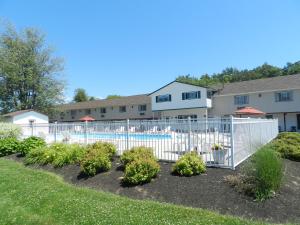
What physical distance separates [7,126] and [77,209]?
14.8 m

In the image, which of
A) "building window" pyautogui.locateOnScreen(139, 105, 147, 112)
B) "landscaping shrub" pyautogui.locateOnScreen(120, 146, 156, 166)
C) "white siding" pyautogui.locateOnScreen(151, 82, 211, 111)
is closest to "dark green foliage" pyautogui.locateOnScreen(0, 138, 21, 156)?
"landscaping shrub" pyautogui.locateOnScreen(120, 146, 156, 166)

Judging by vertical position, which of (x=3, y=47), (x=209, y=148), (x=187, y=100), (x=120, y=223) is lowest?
(x=120, y=223)

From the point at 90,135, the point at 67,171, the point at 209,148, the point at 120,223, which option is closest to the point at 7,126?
the point at 90,135

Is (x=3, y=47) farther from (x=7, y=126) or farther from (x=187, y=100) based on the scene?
(x=7, y=126)

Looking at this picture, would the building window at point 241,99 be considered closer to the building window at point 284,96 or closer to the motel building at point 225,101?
the motel building at point 225,101

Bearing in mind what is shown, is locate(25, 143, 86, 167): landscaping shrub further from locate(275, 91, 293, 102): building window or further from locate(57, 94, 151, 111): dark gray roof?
locate(57, 94, 151, 111): dark gray roof

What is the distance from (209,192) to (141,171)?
6.77 ft

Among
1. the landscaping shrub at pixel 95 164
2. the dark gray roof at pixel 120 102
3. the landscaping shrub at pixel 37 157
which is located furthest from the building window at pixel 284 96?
the landscaping shrub at pixel 95 164

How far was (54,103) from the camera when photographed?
50594 millimetres

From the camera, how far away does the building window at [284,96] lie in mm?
35844

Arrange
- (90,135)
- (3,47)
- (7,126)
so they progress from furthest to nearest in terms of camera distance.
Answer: (3,47), (7,126), (90,135)

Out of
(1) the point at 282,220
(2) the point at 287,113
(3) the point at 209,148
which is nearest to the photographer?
(1) the point at 282,220

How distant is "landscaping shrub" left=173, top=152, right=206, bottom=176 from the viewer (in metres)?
8.48

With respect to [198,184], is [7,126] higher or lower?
higher
